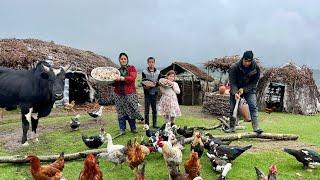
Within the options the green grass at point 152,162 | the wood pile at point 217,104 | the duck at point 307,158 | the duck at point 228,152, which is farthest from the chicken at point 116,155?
the wood pile at point 217,104

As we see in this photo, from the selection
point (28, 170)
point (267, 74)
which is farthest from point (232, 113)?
point (267, 74)

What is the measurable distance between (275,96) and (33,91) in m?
14.9

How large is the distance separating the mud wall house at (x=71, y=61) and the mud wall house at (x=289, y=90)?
27.5 ft

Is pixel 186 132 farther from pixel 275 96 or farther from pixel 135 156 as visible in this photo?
pixel 275 96

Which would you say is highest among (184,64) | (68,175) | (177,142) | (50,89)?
(184,64)

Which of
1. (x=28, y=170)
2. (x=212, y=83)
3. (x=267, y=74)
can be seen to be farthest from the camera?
(x=212, y=83)

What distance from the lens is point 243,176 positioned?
358 inches

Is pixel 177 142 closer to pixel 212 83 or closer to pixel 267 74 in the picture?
pixel 267 74

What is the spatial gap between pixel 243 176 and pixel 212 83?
20330 millimetres

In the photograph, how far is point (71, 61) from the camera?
23.4 metres

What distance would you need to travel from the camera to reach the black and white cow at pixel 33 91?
12.4 meters

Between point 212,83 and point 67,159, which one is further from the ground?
point 212,83

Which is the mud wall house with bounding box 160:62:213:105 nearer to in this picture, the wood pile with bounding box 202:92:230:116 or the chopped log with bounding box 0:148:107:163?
the wood pile with bounding box 202:92:230:116

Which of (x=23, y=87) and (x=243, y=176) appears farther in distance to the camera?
(x=23, y=87)
